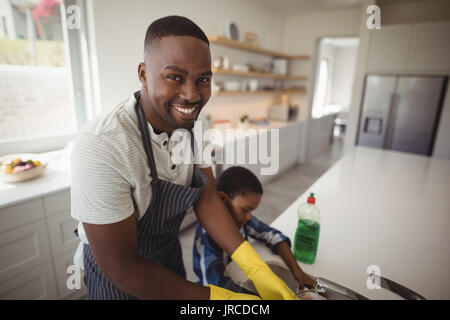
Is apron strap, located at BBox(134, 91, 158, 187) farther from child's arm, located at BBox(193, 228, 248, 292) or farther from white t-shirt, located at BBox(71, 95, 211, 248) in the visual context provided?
child's arm, located at BBox(193, 228, 248, 292)

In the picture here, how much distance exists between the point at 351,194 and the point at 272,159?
214 centimetres

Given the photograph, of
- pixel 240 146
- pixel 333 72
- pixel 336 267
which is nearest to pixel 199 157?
pixel 336 267

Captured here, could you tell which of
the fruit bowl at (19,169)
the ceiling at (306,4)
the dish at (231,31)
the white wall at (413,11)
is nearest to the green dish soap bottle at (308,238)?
the fruit bowl at (19,169)

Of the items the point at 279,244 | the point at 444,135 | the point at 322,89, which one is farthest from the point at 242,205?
the point at 322,89

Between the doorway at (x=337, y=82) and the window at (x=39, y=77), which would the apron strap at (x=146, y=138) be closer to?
the window at (x=39, y=77)

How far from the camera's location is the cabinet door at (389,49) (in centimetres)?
320

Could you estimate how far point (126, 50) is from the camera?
82.4 inches

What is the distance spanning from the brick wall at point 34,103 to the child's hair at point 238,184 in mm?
1612

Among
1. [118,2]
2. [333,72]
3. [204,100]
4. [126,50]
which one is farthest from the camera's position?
[333,72]

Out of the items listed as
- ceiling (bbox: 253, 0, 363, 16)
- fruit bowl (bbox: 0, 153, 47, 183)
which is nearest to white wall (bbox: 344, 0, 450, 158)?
ceiling (bbox: 253, 0, 363, 16)

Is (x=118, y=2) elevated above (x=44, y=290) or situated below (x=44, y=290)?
above

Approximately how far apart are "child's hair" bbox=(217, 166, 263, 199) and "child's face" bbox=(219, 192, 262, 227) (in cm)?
2

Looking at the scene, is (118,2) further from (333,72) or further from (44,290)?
(333,72)
